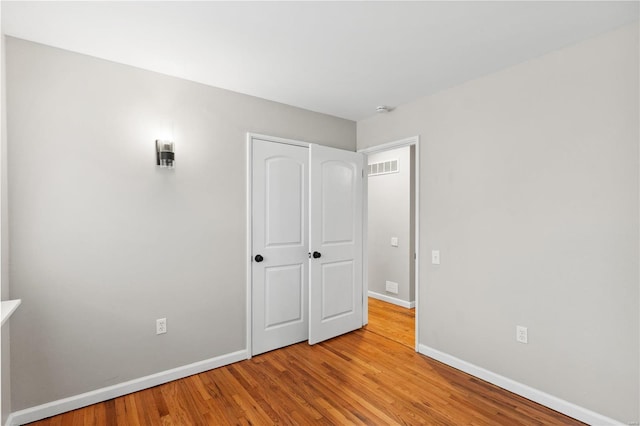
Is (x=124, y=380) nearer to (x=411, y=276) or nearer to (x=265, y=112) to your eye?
(x=265, y=112)

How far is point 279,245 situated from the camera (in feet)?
10.6

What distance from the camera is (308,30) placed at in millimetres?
1979

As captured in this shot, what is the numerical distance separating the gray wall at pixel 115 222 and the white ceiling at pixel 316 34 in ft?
0.88

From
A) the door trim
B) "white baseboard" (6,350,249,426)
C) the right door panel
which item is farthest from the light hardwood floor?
the right door panel

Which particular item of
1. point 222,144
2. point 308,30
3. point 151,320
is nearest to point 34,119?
point 222,144

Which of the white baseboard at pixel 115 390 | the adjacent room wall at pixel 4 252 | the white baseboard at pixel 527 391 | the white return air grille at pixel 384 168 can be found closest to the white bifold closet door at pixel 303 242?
the white baseboard at pixel 115 390

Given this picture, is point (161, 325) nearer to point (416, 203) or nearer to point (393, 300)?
point (416, 203)

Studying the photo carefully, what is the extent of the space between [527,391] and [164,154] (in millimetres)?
3271

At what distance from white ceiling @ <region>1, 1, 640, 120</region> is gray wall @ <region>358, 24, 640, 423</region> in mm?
278

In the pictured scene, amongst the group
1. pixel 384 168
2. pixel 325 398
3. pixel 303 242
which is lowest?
pixel 325 398

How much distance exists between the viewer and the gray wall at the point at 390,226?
463 cm

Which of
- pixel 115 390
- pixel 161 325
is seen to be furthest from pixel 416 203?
pixel 115 390

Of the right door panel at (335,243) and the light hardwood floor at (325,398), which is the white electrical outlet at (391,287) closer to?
the right door panel at (335,243)

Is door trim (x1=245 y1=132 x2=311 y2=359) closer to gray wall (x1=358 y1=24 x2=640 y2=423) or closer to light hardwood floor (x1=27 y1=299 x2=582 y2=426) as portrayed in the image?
light hardwood floor (x1=27 y1=299 x2=582 y2=426)
